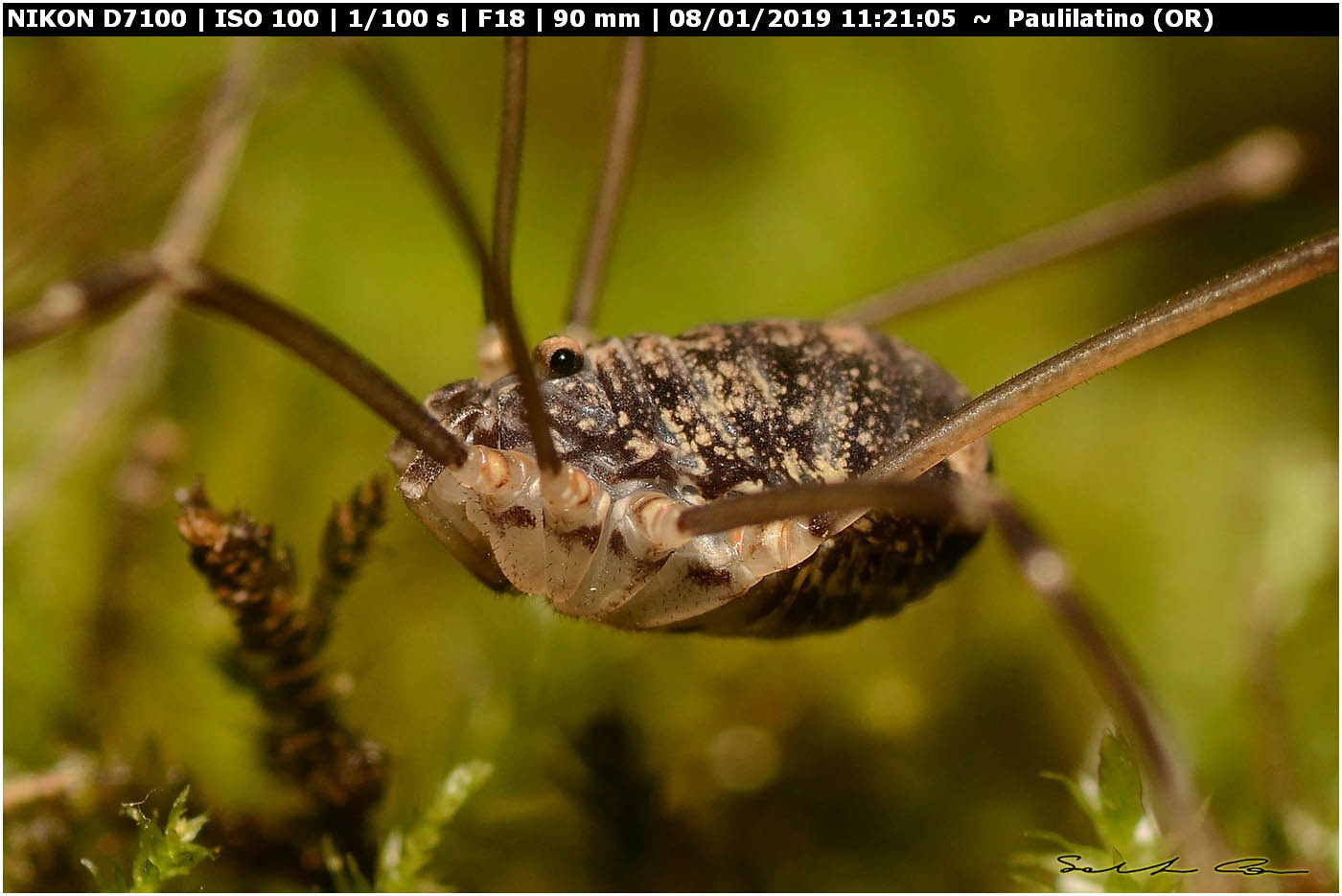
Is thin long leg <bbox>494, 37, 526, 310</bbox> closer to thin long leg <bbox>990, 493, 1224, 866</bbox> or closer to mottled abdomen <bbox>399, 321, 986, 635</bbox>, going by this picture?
mottled abdomen <bbox>399, 321, 986, 635</bbox>

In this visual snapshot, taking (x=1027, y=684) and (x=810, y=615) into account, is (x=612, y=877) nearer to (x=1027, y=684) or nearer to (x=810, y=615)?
(x=810, y=615)

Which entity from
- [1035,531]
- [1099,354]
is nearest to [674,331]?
[1099,354]

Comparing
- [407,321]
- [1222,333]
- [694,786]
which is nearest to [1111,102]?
[1222,333]

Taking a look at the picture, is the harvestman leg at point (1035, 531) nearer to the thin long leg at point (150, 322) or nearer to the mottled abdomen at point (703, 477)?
the mottled abdomen at point (703, 477)

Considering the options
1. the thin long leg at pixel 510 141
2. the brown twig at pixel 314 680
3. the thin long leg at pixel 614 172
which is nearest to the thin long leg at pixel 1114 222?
the thin long leg at pixel 614 172

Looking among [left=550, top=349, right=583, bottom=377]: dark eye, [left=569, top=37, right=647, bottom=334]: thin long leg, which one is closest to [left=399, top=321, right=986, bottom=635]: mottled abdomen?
[left=550, top=349, right=583, bottom=377]: dark eye

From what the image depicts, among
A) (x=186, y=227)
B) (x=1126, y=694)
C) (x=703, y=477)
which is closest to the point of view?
(x=1126, y=694)

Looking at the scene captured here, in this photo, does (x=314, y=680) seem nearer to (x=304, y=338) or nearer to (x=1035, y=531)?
(x=304, y=338)
